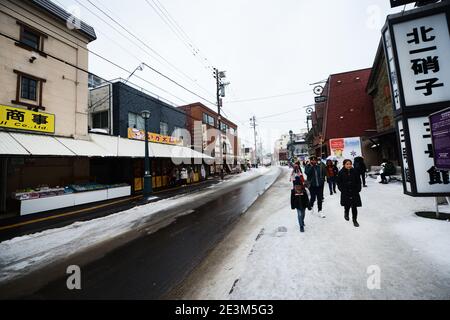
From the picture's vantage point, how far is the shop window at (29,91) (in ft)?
28.9

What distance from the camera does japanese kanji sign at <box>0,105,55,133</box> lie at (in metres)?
8.18

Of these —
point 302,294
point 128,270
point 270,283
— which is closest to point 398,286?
point 302,294

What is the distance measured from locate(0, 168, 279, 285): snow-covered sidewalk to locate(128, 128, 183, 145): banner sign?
781cm

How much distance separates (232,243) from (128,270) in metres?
2.39

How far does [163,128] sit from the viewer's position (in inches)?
720

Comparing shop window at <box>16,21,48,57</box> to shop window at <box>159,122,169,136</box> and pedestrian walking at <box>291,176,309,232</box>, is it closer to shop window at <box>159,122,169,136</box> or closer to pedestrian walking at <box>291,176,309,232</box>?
shop window at <box>159,122,169,136</box>

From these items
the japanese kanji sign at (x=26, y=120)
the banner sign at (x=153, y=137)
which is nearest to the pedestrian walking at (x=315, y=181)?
the japanese kanji sign at (x=26, y=120)

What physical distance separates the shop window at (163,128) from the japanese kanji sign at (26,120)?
8517 mm

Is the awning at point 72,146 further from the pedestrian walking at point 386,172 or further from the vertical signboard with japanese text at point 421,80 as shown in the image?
the pedestrian walking at point 386,172

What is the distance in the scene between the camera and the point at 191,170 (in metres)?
20.1

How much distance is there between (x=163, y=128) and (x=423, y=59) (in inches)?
683
